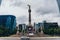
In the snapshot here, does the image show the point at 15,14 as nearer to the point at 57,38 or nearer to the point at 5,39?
the point at 5,39

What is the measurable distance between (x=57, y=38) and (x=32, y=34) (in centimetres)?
141

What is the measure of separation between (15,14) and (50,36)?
2385mm

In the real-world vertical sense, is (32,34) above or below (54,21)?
below

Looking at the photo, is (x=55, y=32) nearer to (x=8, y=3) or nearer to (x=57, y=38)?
(x=57, y=38)

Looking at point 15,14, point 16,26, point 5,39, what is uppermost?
point 15,14

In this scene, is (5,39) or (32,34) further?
(32,34)

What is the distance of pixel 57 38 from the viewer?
412 inches

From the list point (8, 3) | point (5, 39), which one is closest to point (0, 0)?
point (8, 3)

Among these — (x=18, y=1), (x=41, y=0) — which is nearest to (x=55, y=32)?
(x=41, y=0)

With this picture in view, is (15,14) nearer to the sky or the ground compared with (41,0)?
nearer to the ground

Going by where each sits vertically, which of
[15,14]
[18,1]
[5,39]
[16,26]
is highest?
[18,1]

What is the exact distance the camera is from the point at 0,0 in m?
10.5

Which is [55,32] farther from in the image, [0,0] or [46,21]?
[0,0]

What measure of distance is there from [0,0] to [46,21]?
2.79m
